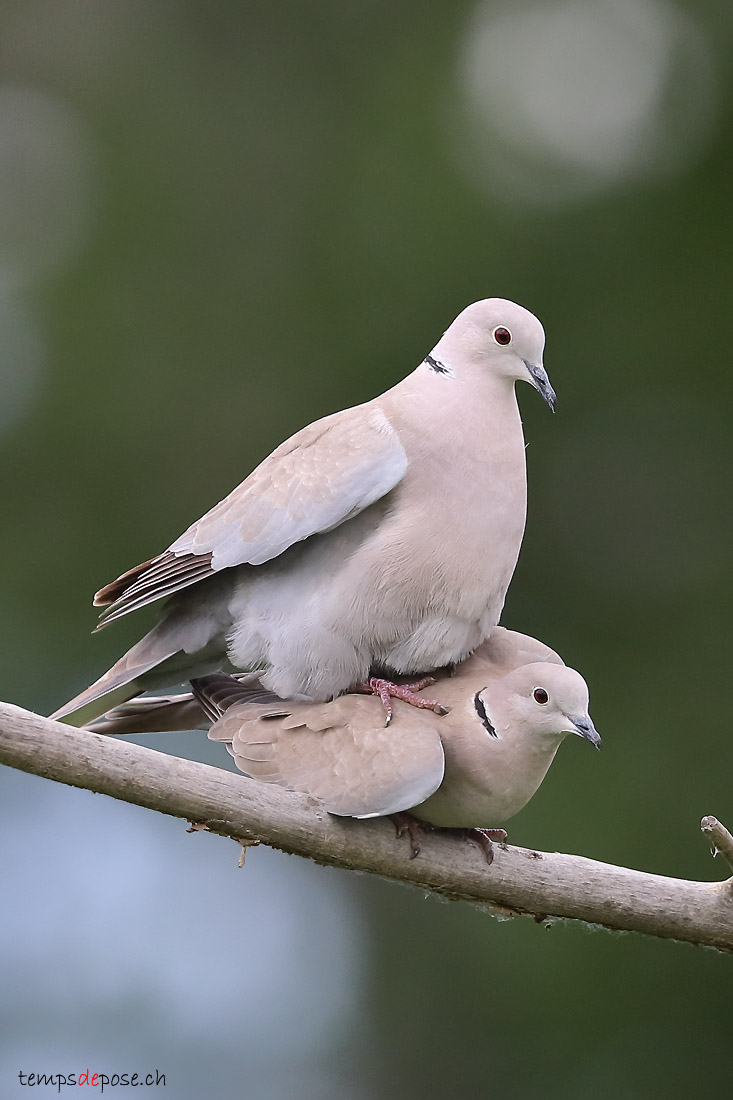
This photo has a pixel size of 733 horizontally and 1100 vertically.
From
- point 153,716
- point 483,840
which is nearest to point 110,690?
point 153,716

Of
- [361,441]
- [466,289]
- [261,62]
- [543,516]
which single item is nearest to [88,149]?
[261,62]

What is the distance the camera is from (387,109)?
568 cm

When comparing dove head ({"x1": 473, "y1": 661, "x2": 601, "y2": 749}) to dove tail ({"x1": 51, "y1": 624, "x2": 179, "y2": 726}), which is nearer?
dove head ({"x1": 473, "y1": 661, "x2": 601, "y2": 749})

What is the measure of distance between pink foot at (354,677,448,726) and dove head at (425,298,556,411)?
0.49 m

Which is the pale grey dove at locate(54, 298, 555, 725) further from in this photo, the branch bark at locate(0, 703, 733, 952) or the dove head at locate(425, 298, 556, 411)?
the branch bark at locate(0, 703, 733, 952)

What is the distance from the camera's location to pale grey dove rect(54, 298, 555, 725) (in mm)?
2102

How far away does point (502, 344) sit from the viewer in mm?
2131

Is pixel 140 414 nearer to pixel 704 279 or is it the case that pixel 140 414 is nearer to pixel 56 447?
pixel 56 447

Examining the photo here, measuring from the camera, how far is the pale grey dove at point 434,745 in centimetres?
196

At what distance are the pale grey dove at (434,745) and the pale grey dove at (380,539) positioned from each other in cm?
7

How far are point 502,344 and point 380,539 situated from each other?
1.18 ft

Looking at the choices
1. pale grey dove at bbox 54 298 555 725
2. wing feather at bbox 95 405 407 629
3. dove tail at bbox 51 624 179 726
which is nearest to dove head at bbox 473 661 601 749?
pale grey dove at bbox 54 298 555 725

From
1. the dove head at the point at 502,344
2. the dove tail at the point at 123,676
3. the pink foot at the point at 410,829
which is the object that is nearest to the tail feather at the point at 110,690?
the dove tail at the point at 123,676

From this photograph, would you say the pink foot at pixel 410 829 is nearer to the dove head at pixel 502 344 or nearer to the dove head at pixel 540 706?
the dove head at pixel 540 706
